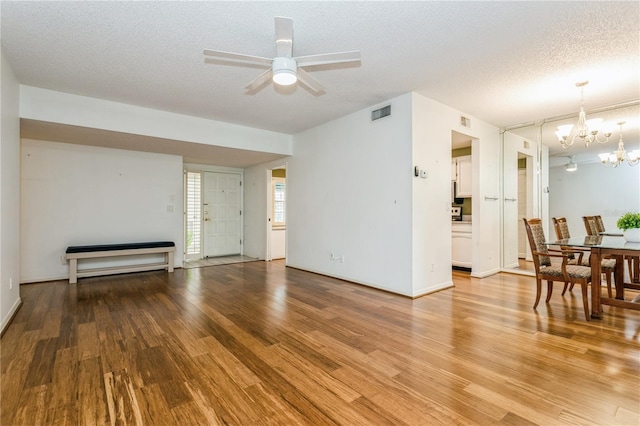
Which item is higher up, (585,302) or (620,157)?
(620,157)

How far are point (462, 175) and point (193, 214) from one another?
6091 millimetres

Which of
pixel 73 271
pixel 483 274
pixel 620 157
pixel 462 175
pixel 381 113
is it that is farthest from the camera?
pixel 462 175

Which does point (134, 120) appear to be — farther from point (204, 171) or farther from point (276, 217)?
point (276, 217)

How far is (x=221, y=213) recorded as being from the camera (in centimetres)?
766

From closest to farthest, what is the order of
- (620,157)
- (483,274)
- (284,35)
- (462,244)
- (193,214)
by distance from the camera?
(284,35)
(620,157)
(483,274)
(462,244)
(193,214)

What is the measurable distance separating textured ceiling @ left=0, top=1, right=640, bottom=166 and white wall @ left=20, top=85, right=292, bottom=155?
202mm

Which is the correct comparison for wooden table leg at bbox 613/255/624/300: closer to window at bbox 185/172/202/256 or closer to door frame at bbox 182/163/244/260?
door frame at bbox 182/163/244/260

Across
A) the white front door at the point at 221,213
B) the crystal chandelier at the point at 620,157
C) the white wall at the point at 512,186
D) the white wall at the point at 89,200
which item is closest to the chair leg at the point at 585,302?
the white wall at the point at 512,186

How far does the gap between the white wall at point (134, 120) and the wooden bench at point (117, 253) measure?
2.10 meters

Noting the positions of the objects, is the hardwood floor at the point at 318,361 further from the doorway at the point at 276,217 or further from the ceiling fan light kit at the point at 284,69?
the doorway at the point at 276,217

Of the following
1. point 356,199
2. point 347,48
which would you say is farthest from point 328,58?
point 356,199

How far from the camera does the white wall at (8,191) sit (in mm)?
2922

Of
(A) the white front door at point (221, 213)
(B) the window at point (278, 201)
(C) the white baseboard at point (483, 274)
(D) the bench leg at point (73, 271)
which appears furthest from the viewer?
(B) the window at point (278, 201)

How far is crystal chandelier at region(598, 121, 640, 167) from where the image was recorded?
4.56 m
